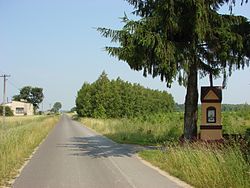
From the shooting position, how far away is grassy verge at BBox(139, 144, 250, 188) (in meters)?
9.61

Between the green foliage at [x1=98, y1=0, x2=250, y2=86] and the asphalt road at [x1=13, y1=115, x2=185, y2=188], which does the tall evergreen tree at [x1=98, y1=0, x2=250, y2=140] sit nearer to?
the green foliage at [x1=98, y1=0, x2=250, y2=86]

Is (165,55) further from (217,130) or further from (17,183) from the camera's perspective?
(17,183)

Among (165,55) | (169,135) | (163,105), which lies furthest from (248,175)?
(163,105)

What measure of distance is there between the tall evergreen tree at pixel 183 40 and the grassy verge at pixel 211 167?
13.2 feet

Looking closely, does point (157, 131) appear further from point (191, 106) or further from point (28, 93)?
point (28, 93)

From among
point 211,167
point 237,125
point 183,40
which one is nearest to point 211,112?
point 183,40

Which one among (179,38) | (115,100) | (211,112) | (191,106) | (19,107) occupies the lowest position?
(211,112)

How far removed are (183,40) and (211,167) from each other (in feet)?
27.6

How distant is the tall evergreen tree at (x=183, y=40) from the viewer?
1630 centimetres

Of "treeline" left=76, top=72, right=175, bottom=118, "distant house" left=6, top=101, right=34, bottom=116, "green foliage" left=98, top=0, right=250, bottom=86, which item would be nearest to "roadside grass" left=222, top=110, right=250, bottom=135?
"green foliage" left=98, top=0, right=250, bottom=86

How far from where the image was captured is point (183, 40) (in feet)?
59.7

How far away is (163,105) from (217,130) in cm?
7993

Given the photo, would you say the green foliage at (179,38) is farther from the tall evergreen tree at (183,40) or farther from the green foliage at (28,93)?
the green foliage at (28,93)

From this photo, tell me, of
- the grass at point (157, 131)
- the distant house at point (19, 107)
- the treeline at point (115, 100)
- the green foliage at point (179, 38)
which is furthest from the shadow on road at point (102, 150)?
the distant house at point (19, 107)
